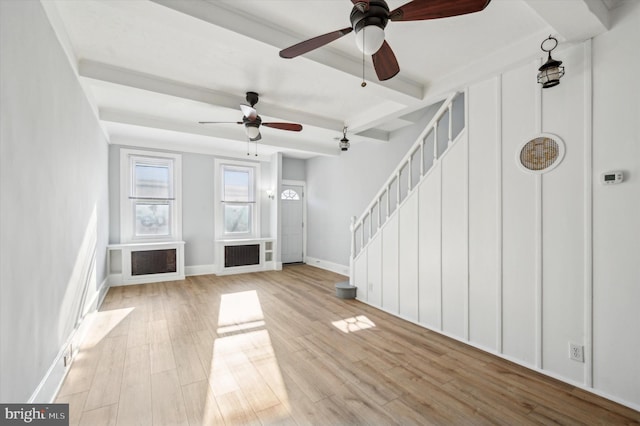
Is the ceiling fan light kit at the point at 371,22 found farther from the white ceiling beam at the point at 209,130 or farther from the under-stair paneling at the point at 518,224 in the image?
the white ceiling beam at the point at 209,130

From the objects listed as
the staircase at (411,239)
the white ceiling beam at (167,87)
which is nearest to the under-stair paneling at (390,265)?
the staircase at (411,239)

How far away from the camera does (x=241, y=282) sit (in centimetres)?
589

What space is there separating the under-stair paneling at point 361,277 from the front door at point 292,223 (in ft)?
11.1

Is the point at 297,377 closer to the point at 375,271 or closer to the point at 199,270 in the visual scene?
the point at 375,271

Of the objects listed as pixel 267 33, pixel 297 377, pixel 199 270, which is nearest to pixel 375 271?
pixel 297 377

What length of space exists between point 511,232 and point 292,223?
19.2ft

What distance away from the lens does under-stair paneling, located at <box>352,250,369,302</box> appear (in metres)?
4.61

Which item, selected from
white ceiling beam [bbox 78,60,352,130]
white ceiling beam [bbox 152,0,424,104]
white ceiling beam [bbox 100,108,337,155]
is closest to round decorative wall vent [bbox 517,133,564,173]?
white ceiling beam [bbox 152,0,424,104]

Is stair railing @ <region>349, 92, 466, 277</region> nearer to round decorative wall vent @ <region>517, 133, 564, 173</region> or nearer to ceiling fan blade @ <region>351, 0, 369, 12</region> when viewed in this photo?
round decorative wall vent @ <region>517, 133, 564, 173</region>

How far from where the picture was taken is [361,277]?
4723 mm

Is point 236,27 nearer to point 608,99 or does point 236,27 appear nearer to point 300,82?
point 300,82

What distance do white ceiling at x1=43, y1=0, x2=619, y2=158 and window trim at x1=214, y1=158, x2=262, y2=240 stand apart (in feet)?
6.94

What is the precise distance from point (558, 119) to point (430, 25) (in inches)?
55.8

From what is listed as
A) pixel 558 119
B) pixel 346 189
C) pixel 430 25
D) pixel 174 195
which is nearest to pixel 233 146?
pixel 174 195
